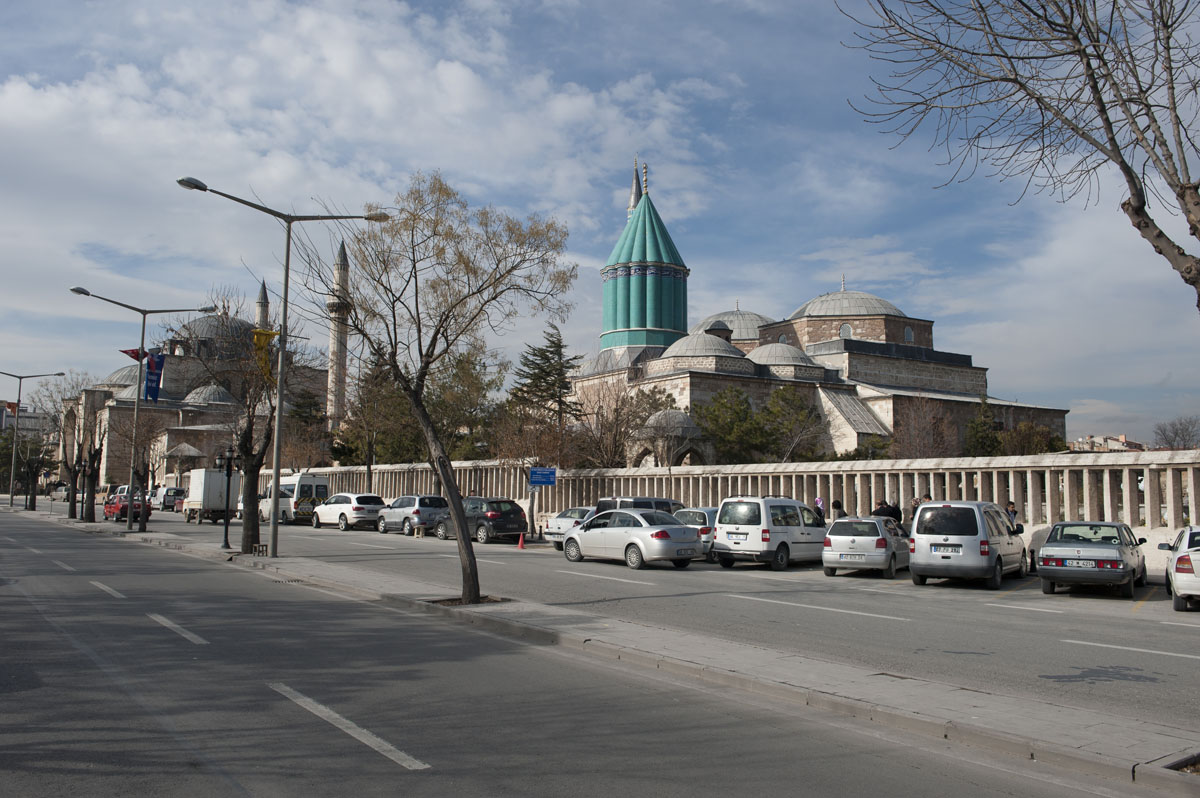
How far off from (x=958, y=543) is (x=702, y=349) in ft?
159

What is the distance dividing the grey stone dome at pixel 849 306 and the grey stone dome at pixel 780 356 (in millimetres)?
8745

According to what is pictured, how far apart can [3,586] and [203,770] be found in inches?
477

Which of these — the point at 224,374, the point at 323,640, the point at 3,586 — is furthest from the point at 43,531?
the point at 323,640

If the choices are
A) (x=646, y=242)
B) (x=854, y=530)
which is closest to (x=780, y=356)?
(x=646, y=242)

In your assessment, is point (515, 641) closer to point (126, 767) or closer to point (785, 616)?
point (785, 616)

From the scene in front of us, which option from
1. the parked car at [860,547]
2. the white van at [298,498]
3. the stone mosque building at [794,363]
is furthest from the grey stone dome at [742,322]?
the parked car at [860,547]

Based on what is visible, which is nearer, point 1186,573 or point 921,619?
point 921,619

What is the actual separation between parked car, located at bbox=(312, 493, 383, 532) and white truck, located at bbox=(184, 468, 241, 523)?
5451 millimetres

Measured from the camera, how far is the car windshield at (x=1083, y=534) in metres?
17.2

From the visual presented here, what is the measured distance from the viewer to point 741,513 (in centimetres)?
2272

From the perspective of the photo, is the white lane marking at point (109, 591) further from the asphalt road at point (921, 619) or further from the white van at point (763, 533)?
the white van at point (763, 533)

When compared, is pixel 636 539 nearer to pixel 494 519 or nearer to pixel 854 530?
pixel 854 530

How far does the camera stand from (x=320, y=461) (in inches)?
2751

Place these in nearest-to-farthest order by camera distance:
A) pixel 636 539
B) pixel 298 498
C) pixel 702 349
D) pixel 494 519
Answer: pixel 636 539, pixel 494 519, pixel 298 498, pixel 702 349
